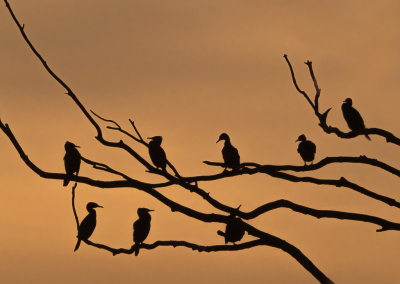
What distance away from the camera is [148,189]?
6105 mm

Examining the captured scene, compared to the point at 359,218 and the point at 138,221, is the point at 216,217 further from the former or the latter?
the point at 138,221

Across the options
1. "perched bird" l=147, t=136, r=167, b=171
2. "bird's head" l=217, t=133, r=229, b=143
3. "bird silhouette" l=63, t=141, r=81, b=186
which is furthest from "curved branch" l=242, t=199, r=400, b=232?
"bird's head" l=217, t=133, r=229, b=143

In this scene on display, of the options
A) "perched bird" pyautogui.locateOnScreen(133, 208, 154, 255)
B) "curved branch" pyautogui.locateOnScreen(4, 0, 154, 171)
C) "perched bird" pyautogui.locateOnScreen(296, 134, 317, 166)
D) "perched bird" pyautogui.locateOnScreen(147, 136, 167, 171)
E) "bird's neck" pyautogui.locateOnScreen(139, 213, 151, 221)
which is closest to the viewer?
"curved branch" pyautogui.locateOnScreen(4, 0, 154, 171)

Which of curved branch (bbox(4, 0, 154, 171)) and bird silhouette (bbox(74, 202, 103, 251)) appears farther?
bird silhouette (bbox(74, 202, 103, 251))

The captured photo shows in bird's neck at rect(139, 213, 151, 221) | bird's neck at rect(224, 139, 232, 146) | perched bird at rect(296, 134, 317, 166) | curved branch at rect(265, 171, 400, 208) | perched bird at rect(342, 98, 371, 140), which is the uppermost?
perched bird at rect(342, 98, 371, 140)

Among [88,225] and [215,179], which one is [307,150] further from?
[215,179]

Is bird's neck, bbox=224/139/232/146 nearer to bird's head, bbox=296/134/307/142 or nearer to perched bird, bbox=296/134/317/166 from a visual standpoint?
perched bird, bbox=296/134/317/166

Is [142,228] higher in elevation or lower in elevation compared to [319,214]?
higher

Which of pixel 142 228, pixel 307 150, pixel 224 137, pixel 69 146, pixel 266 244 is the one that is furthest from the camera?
pixel 307 150

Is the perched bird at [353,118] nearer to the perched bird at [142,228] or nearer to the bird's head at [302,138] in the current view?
the bird's head at [302,138]

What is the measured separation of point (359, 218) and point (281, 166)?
1064 millimetres


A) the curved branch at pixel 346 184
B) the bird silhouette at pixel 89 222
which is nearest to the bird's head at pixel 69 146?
the bird silhouette at pixel 89 222

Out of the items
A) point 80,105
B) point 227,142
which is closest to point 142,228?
point 227,142

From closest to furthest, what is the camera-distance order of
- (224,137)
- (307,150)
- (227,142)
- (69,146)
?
(69,146) → (227,142) → (224,137) → (307,150)
